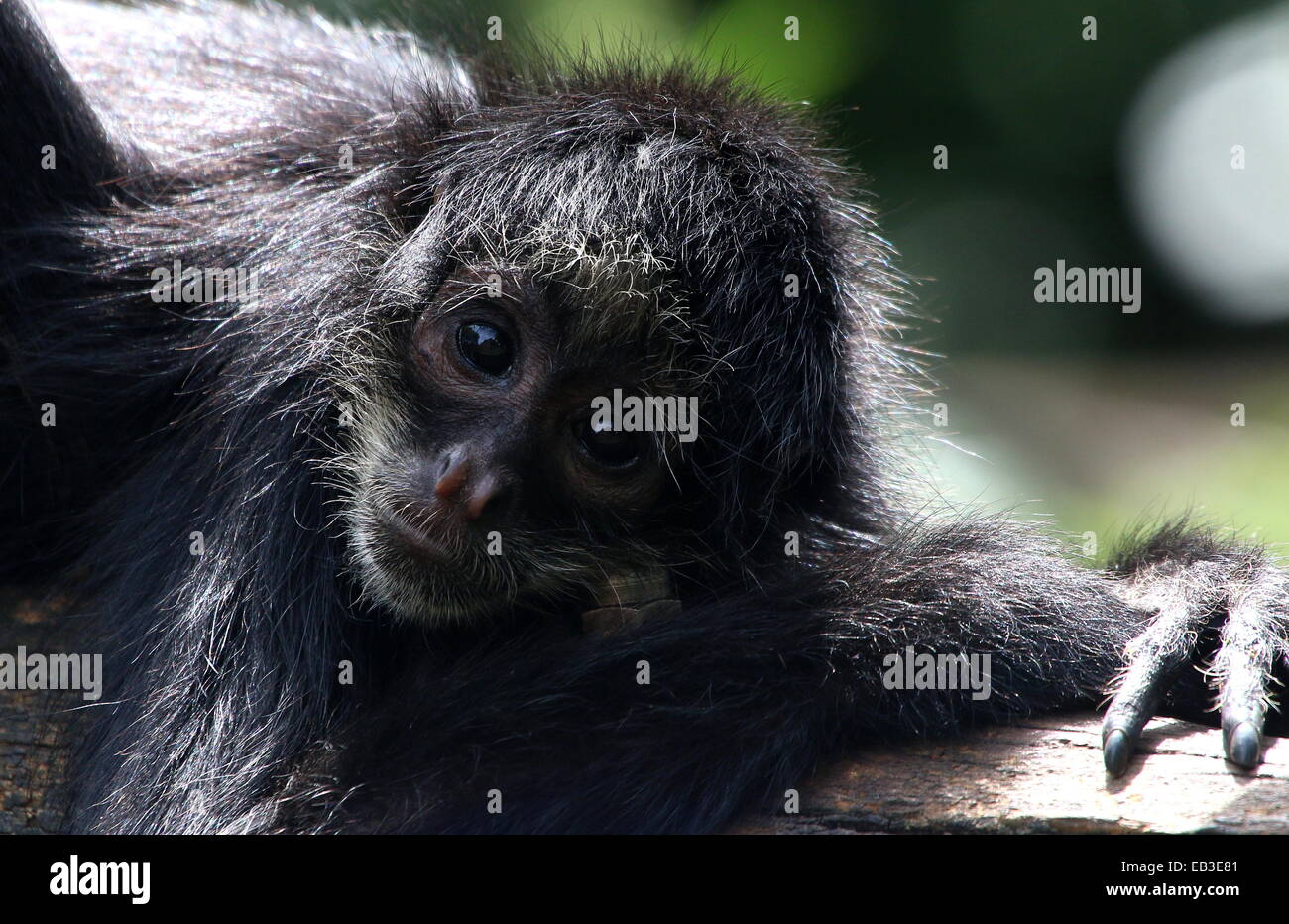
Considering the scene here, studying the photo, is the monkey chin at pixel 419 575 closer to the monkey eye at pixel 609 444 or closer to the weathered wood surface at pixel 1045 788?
the monkey eye at pixel 609 444

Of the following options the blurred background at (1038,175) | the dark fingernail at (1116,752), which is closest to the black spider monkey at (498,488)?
the dark fingernail at (1116,752)

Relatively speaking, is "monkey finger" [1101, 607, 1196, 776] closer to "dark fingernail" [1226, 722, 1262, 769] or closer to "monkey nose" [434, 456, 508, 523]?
"dark fingernail" [1226, 722, 1262, 769]

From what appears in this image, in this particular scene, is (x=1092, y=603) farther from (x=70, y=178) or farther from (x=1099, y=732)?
(x=70, y=178)

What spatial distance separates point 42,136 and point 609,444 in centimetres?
274

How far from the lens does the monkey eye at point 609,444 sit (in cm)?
402

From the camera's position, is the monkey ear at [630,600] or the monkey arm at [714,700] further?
the monkey ear at [630,600]

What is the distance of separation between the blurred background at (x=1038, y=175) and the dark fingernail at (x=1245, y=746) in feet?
22.8

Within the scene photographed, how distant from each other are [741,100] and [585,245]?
3.23ft

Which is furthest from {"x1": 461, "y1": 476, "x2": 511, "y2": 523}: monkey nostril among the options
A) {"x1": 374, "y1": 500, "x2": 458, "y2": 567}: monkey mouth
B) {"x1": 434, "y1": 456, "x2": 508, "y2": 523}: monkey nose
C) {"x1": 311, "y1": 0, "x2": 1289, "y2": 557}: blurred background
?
{"x1": 311, "y1": 0, "x2": 1289, "y2": 557}: blurred background

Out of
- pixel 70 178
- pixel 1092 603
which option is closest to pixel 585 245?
pixel 1092 603

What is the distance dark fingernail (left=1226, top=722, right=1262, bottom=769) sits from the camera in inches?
121

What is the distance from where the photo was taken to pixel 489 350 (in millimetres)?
4023

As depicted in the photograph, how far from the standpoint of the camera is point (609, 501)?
4.18 metres

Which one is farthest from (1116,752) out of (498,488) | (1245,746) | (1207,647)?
(498,488)
